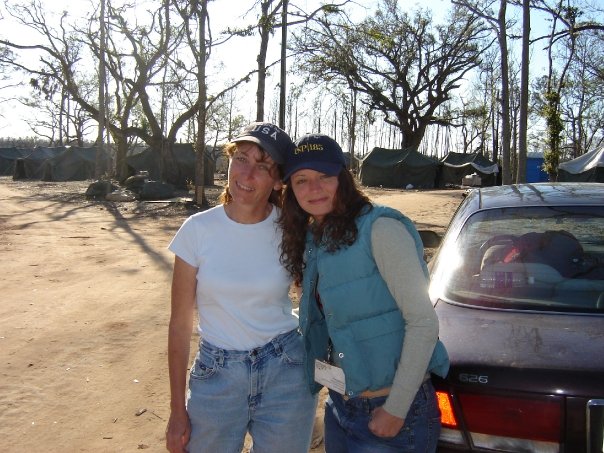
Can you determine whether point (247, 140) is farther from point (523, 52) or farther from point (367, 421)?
point (523, 52)

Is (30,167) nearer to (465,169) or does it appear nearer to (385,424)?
(465,169)

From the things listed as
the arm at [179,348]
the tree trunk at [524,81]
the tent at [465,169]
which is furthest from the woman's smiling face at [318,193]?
the tent at [465,169]

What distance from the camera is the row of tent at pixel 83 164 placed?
2923 cm

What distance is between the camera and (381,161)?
38.7 m

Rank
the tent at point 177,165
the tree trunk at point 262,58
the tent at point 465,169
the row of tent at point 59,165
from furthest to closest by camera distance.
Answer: the row of tent at point 59,165
the tent at point 465,169
the tent at point 177,165
the tree trunk at point 262,58

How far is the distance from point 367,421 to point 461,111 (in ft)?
158

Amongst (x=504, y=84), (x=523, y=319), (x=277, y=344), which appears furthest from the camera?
(x=504, y=84)

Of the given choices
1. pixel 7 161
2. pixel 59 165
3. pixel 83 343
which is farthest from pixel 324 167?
pixel 7 161

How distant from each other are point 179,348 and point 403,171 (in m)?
36.6

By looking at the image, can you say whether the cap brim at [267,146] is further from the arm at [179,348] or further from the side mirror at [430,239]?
the side mirror at [430,239]

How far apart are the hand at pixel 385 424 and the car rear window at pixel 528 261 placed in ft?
3.22

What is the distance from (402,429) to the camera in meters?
1.82

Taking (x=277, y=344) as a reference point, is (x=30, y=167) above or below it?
above

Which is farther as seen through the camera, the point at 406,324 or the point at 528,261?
the point at 528,261
